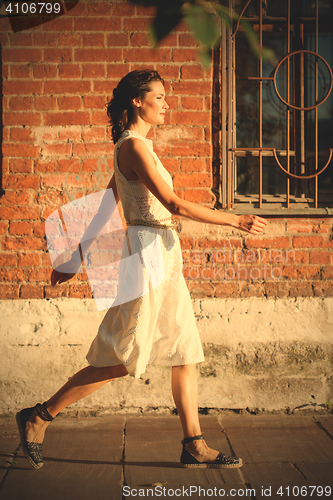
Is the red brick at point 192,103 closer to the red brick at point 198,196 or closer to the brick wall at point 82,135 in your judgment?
the brick wall at point 82,135

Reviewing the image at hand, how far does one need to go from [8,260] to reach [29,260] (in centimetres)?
14

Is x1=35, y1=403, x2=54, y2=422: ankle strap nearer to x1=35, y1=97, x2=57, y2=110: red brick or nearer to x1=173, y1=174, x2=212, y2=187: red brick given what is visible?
x1=173, y1=174, x2=212, y2=187: red brick

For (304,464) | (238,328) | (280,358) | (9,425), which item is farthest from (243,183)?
(9,425)

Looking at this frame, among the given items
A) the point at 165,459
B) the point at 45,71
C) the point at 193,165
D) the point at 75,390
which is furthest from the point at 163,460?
the point at 45,71

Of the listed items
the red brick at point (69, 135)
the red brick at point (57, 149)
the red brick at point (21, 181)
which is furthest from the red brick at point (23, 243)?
the red brick at point (69, 135)

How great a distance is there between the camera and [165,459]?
2.45 metres

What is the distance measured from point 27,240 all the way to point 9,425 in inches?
48.4

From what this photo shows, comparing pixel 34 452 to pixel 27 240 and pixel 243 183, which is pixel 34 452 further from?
pixel 243 183

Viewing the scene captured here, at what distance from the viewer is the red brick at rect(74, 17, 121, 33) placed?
10.1ft

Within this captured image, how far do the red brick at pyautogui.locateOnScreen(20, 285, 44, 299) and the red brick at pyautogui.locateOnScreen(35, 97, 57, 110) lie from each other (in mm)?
1229

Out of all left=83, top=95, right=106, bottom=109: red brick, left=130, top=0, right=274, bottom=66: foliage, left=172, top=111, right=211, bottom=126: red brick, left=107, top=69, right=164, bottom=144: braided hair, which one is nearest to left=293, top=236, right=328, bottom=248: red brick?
left=172, top=111, right=211, bottom=126: red brick

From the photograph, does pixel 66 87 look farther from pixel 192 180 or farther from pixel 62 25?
pixel 192 180

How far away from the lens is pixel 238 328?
312 centimetres

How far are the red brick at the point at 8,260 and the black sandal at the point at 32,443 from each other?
1122mm
